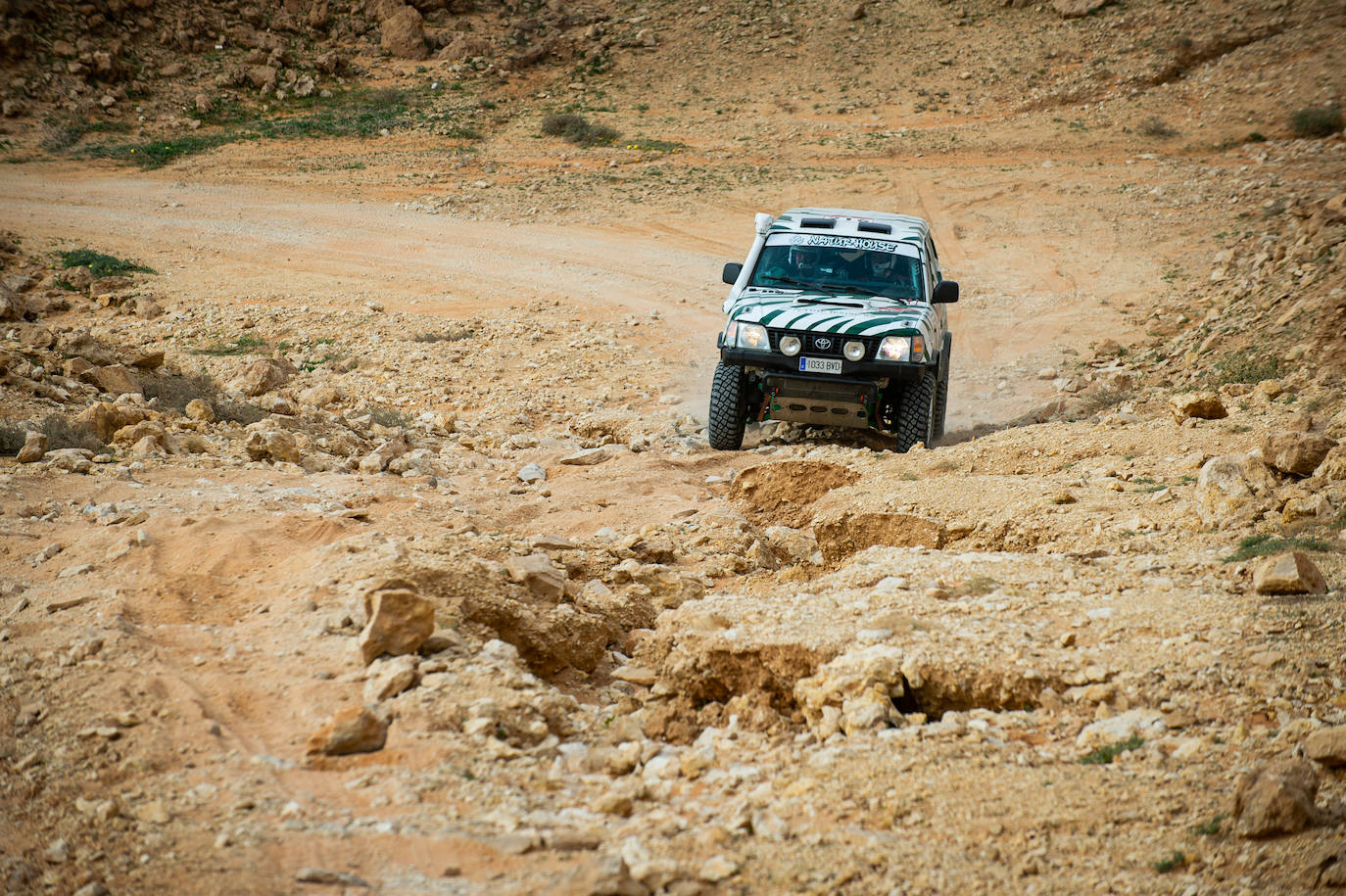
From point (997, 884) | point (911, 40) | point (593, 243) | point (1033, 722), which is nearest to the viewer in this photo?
point (997, 884)

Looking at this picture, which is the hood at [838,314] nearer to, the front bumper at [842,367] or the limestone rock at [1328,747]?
the front bumper at [842,367]

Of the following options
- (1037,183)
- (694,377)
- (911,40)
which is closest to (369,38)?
(911,40)

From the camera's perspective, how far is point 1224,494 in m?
5.14

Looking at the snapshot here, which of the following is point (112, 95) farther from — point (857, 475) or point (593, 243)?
point (857, 475)

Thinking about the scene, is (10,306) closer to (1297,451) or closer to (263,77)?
(1297,451)

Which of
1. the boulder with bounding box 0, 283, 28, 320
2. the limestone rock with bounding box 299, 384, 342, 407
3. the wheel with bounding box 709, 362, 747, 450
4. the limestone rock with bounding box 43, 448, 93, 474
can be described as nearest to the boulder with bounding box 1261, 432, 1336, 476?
the wheel with bounding box 709, 362, 747, 450

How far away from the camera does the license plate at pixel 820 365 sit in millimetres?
7371

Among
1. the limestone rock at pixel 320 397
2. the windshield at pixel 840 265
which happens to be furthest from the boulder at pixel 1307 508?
the limestone rock at pixel 320 397

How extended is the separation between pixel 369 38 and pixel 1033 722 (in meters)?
29.9

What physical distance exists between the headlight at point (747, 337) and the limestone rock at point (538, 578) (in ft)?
10.7

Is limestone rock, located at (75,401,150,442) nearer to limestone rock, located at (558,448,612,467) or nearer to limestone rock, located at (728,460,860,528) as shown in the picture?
limestone rock, located at (558,448,612,467)

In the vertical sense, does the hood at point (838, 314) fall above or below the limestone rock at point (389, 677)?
above

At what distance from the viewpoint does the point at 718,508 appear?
21.3 ft

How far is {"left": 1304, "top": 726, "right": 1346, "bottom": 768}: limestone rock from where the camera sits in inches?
117
